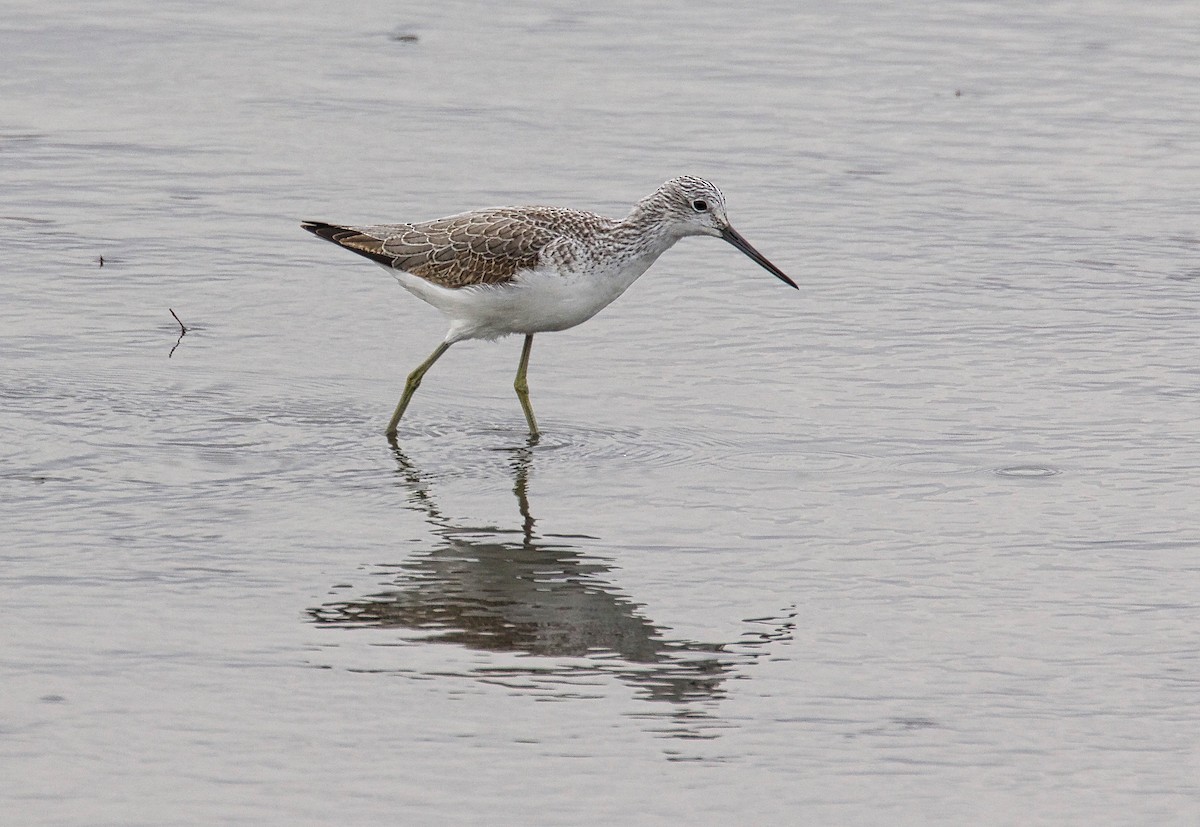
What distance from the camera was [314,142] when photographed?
13.7 m

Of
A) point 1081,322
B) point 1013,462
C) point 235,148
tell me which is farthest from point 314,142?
point 1013,462

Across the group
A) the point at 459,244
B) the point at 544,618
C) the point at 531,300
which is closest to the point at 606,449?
the point at 531,300

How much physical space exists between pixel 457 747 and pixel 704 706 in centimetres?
84

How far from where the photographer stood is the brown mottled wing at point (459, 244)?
920cm

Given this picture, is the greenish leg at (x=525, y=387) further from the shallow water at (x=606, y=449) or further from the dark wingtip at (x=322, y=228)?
the dark wingtip at (x=322, y=228)

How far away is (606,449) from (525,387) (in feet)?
2.18

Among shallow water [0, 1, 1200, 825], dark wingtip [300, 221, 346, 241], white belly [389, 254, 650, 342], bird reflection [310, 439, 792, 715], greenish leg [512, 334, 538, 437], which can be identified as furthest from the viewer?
dark wingtip [300, 221, 346, 241]

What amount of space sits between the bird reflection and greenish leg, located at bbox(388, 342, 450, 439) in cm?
141

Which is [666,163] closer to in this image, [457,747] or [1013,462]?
[1013,462]

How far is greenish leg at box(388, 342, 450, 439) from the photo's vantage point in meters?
9.06

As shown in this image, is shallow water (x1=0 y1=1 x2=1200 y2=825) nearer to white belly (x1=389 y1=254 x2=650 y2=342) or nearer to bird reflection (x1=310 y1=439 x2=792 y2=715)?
bird reflection (x1=310 y1=439 x2=792 y2=715)

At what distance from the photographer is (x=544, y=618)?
684 centimetres

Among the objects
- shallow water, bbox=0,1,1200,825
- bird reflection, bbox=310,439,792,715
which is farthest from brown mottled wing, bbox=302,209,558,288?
bird reflection, bbox=310,439,792,715

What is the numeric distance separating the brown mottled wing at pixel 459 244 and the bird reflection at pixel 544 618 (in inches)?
74.5
